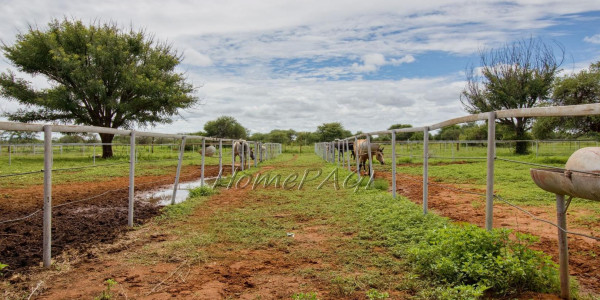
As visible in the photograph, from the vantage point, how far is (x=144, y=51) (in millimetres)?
23844

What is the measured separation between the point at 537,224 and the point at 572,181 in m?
3.16

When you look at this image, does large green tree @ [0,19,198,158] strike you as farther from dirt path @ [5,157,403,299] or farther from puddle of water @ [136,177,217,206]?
dirt path @ [5,157,403,299]

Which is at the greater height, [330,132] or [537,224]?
[330,132]

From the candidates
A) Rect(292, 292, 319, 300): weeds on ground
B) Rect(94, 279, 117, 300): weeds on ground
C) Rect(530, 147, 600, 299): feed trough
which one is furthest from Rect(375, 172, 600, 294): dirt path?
Rect(94, 279, 117, 300): weeds on ground

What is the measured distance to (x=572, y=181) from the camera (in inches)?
80.0

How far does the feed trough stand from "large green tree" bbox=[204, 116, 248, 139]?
63.1 m

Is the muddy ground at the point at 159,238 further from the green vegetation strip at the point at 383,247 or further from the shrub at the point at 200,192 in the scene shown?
the shrub at the point at 200,192

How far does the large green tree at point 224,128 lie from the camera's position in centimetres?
6475

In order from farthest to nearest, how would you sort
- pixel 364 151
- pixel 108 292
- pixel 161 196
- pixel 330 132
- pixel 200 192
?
pixel 330 132
pixel 364 151
pixel 161 196
pixel 200 192
pixel 108 292

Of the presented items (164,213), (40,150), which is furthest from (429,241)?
(40,150)

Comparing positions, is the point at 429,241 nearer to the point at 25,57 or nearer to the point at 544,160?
the point at 544,160

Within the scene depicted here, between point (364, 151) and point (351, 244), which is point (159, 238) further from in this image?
point (364, 151)

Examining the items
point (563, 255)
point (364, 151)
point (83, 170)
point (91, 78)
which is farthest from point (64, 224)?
point (91, 78)

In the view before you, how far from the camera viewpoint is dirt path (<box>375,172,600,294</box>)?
9.80 ft
